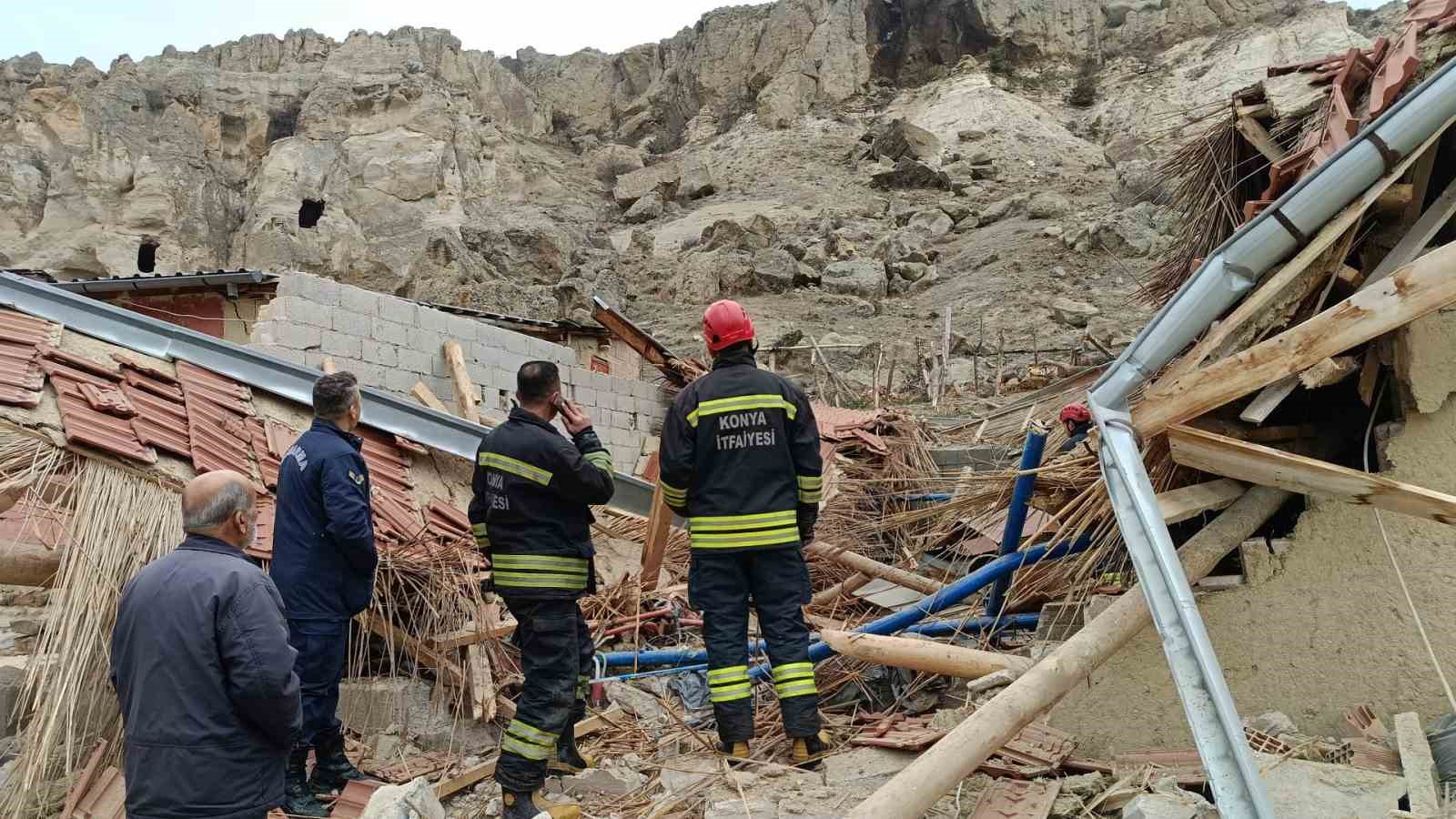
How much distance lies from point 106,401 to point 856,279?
19303 millimetres

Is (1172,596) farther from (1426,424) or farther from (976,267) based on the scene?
(976,267)

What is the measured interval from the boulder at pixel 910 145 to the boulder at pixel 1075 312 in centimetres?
1387

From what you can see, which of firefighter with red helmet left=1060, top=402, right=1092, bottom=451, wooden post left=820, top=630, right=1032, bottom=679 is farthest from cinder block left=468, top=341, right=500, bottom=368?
wooden post left=820, top=630, right=1032, bottom=679

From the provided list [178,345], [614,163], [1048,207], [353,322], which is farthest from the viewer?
[614,163]

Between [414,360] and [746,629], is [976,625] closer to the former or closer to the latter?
[746,629]

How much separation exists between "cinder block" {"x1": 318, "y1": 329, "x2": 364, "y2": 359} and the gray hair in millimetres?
5424

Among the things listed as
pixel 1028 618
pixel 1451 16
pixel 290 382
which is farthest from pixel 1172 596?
pixel 290 382

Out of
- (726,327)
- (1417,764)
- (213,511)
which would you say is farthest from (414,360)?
(1417,764)

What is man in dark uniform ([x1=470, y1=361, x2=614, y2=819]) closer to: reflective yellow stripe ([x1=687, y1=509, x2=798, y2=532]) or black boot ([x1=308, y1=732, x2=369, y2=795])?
reflective yellow stripe ([x1=687, y1=509, x2=798, y2=532])

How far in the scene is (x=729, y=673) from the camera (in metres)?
3.73

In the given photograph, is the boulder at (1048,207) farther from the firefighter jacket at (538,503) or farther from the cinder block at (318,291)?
the firefighter jacket at (538,503)

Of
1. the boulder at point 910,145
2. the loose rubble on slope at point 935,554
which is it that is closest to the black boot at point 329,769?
the loose rubble on slope at point 935,554

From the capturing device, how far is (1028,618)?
14.8ft

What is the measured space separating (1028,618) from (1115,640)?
46.5 inches
